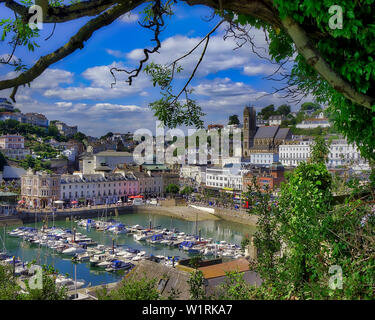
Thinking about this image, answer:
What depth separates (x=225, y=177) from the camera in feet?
131

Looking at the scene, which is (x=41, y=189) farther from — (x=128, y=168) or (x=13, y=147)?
(x=13, y=147)

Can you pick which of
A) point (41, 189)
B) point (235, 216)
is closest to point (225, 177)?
point (235, 216)

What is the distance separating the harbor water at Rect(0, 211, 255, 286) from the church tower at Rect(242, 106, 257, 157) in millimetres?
24670

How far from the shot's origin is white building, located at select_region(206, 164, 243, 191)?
38125 mm

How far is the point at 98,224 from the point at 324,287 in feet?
83.7

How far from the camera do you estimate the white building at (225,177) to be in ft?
125

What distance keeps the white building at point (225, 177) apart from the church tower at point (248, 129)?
12700 millimetres

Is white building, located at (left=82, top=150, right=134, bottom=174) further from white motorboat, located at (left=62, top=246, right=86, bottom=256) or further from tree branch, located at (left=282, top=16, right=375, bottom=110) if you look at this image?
tree branch, located at (left=282, top=16, right=375, bottom=110)

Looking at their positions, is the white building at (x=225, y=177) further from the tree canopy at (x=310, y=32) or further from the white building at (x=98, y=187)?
the tree canopy at (x=310, y=32)

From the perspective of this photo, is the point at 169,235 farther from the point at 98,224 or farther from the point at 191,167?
the point at 191,167

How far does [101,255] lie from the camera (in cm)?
1767

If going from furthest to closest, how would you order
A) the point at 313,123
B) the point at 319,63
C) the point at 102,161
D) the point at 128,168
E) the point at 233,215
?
the point at 313,123
the point at 102,161
the point at 128,168
the point at 233,215
the point at 319,63

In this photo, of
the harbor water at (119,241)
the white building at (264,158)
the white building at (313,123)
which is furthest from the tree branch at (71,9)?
the white building at (313,123)

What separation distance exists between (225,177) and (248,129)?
53.0 feet
